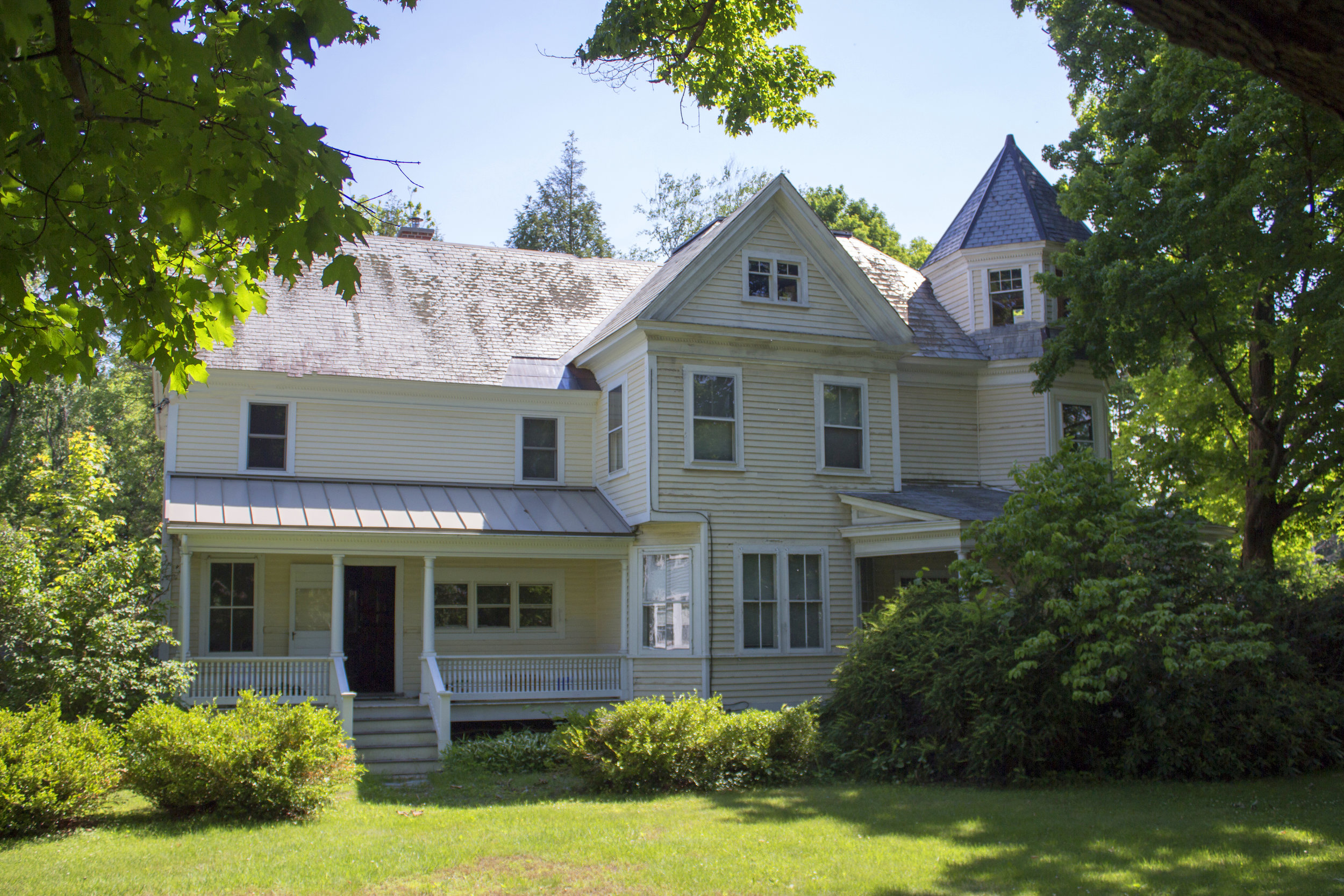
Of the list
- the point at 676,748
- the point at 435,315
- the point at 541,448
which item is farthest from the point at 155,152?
the point at 435,315

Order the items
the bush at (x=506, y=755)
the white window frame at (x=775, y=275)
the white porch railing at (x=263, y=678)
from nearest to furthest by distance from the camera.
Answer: the bush at (x=506, y=755) → the white porch railing at (x=263, y=678) → the white window frame at (x=775, y=275)

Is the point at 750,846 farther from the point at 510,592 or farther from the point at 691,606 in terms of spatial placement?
the point at 510,592

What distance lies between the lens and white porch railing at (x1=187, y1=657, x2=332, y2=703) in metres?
15.1

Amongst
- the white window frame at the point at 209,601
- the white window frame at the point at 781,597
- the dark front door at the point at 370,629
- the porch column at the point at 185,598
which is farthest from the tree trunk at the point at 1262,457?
the porch column at the point at 185,598

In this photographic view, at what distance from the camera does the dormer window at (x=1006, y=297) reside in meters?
20.6

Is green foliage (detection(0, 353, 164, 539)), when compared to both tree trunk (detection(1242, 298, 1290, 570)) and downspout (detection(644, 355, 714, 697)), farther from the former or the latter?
tree trunk (detection(1242, 298, 1290, 570))

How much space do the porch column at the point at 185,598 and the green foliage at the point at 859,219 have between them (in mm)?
25337

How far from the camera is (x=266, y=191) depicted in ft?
16.5

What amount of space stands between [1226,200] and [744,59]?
7.50m

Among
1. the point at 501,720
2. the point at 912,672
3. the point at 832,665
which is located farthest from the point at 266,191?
the point at 832,665

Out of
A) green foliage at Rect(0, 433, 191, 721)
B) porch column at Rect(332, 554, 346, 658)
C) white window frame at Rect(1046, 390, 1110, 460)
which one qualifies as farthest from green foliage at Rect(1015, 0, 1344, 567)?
green foliage at Rect(0, 433, 191, 721)

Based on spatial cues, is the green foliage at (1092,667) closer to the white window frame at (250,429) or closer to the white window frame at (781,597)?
the white window frame at (781,597)

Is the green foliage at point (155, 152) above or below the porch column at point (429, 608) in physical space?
above

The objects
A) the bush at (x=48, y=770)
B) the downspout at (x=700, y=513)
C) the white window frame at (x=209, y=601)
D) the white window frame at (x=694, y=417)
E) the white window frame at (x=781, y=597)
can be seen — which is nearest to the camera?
the bush at (x=48, y=770)
